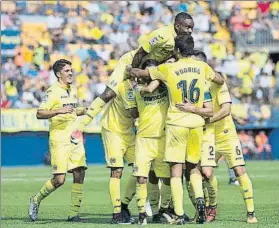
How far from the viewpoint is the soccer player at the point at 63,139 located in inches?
500

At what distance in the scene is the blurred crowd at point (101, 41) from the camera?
31261 mm

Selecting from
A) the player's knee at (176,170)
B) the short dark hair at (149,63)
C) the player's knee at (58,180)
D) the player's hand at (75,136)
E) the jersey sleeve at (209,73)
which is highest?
the short dark hair at (149,63)

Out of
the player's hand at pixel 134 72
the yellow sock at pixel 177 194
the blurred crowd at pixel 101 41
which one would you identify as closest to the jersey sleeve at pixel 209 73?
the player's hand at pixel 134 72

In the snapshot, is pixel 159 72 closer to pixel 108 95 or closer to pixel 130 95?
pixel 130 95

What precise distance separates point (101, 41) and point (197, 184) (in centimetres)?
2289

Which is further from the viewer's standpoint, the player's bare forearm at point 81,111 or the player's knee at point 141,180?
the player's bare forearm at point 81,111

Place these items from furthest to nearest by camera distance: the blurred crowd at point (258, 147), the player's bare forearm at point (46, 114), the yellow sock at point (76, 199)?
the blurred crowd at point (258, 147) → the yellow sock at point (76, 199) → the player's bare forearm at point (46, 114)

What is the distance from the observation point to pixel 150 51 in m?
11.8

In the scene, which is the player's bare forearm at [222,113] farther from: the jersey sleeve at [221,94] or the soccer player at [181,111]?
the soccer player at [181,111]

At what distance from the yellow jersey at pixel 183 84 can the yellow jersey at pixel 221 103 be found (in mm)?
789

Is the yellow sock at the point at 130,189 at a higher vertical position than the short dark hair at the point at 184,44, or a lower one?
lower

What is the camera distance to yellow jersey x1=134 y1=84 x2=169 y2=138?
462 inches

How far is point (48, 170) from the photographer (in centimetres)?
2667

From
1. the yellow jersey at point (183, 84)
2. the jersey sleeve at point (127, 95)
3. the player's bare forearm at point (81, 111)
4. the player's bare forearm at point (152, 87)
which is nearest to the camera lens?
the yellow jersey at point (183, 84)
